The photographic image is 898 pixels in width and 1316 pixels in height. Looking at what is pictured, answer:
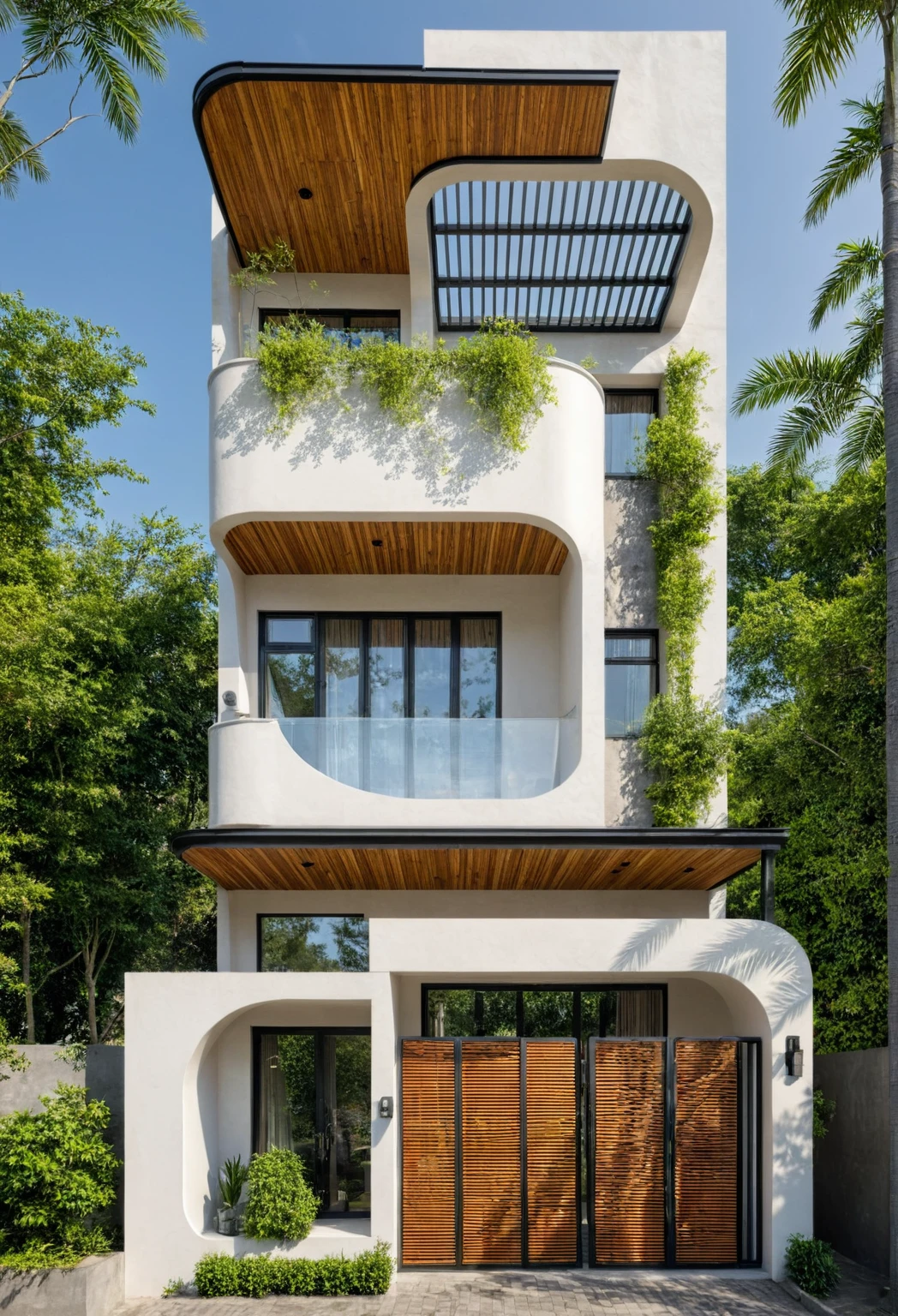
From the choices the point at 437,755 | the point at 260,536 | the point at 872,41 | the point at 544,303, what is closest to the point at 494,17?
the point at 544,303

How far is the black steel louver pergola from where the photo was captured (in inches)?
524

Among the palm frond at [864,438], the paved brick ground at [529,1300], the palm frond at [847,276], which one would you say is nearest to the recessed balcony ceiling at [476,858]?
the paved brick ground at [529,1300]

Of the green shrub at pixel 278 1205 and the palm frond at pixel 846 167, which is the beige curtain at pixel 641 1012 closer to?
the green shrub at pixel 278 1205

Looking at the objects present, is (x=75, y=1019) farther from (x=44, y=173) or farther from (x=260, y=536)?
(x=44, y=173)

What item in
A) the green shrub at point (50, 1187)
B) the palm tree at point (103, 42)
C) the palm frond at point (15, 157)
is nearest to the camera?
the green shrub at point (50, 1187)

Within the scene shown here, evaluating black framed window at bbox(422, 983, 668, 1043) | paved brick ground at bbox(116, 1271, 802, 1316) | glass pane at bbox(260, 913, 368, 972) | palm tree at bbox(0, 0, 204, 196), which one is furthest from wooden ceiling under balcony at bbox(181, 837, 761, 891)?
palm tree at bbox(0, 0, 204, 196)

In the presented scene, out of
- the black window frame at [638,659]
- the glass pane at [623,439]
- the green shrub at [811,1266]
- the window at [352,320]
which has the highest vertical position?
the window at [352,320]

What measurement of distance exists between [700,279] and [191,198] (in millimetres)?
7626

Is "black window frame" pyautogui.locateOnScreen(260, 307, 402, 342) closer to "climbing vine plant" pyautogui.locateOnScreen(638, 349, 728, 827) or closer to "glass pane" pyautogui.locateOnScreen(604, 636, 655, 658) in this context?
"climbing vine plant" pyautogui.locateOnScreen(638, 349, 728, 827)

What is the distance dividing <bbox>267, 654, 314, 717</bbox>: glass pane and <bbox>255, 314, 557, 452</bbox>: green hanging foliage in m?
3.41

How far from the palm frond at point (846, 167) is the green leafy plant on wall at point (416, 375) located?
4.16m

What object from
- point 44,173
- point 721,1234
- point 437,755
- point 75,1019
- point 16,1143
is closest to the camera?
point 16,1143

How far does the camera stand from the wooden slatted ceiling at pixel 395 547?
40.6 feet

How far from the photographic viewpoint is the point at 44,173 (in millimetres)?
16844
